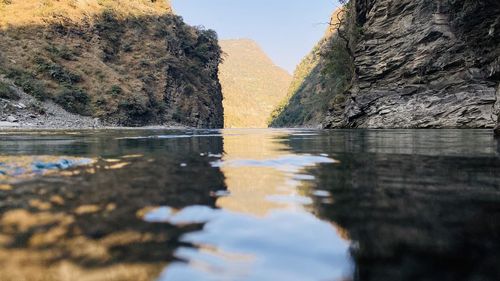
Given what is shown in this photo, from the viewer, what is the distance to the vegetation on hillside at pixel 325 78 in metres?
29.4

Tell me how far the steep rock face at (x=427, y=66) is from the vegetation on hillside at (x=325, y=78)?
3.50 metres

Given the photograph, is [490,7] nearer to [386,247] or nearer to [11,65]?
[386,247]

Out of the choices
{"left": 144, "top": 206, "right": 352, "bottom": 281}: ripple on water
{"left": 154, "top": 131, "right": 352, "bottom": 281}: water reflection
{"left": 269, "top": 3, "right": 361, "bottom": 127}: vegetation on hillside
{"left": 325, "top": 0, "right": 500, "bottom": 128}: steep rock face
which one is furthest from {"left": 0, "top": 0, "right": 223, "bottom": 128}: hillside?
{"left": 144, "top": 206, "right": 352, "bottom": 281}: ripple on water

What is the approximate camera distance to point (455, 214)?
181cm

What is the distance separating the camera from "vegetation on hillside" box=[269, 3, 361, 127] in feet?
96.4

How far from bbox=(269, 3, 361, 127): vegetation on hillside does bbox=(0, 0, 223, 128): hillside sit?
16.6m

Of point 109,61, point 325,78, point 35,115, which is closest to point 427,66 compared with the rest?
point 35,115

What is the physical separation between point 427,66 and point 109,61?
1290 inches

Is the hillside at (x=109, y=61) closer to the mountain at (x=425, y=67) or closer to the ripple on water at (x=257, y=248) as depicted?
the mountain at (x=425, y=67)

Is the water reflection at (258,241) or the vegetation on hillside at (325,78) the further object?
the vegetation on hillside at (325,78)

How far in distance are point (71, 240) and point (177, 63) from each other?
1790 inches

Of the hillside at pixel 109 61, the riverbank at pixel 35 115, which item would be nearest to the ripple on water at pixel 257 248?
the riverbank at pixel 35 115

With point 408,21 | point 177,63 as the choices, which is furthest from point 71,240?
point 177,63

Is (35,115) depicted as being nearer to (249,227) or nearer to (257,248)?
(249,227)
